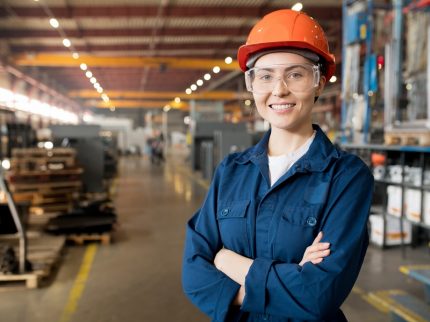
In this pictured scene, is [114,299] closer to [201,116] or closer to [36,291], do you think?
[36,291]

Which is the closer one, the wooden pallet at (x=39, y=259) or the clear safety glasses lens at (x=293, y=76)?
the clear safety glasses lens at (x=293, y=76)

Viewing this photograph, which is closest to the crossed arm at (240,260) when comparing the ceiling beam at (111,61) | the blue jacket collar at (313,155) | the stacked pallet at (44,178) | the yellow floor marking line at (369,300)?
the blue jacket collar at (313,155)

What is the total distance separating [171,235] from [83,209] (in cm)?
165

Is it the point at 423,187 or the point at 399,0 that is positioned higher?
the point at 399,0

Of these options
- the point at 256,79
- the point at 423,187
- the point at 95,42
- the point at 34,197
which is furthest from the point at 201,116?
the point at 256,79

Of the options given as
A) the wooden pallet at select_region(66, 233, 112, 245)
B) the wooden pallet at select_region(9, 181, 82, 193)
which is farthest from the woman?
the wooden pallet at select_region(9, 181, 82, 193)

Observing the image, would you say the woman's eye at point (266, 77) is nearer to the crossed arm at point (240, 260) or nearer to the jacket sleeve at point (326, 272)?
the jacket sleeve at point (326, 272)

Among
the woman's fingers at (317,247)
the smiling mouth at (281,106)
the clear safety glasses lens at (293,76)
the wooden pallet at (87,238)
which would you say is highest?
the clear safety glasses lens at (293,76)

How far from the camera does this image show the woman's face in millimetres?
1521

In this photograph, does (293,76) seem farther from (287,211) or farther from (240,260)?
(240,260)

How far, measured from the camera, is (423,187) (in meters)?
5.07

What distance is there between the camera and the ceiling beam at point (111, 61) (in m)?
17.1

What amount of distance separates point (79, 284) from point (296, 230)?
3.84 m

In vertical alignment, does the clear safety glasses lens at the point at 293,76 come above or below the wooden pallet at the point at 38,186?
above
